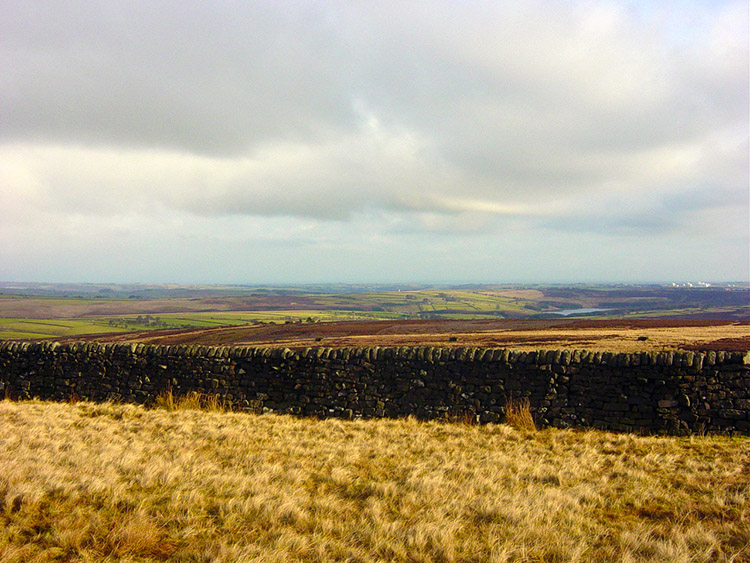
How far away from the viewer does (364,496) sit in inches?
253

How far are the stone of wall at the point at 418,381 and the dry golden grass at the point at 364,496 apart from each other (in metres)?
0.88

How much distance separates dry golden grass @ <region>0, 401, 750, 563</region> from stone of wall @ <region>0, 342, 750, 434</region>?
884mm

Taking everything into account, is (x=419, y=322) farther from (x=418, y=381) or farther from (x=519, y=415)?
(x=519, y=415)

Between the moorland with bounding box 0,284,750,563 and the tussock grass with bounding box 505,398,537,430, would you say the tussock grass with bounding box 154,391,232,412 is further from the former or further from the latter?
the tussock grass with bounding box 505,398,537,430

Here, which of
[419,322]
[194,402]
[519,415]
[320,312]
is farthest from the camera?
[320,312]

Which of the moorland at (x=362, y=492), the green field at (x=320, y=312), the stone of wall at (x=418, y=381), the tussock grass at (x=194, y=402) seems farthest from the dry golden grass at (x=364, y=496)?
the green field at (x=320, y=312)

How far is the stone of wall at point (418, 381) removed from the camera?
983cm

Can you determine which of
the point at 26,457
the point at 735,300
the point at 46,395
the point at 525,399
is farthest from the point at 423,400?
the point at 735,300

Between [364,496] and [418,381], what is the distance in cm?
546

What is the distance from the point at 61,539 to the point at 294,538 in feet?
7.82

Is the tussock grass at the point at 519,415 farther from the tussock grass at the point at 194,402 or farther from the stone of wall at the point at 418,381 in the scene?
the tussock grass at the point at 194,402

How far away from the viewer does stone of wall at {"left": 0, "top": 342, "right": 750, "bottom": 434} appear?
9828 millimetres

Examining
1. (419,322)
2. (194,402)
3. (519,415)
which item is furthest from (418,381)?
(419,322)

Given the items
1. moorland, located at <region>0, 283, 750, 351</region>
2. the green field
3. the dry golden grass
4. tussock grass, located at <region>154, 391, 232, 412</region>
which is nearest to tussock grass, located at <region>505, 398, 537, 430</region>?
the dry golden grass
